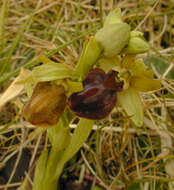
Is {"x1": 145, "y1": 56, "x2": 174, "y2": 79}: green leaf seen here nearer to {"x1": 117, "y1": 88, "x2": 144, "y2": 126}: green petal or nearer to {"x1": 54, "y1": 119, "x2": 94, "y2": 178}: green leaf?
{"x1": 117, "y1": 88, "x2": 144, "y2": 126}: green petal

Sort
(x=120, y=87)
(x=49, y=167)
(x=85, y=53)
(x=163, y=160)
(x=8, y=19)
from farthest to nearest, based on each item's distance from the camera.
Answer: (x=8, y=19) < (x=163, y=160) < (x=49, y=167) < (x=120, y=87) < (x=85, y=53)

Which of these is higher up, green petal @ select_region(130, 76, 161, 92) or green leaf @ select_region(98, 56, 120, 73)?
green leaf @ select_region(98, 56, 120, 73)

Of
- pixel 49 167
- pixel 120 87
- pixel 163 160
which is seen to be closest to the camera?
pixel 120 87

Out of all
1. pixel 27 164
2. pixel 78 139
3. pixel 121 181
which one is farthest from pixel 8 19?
pixel 121 181

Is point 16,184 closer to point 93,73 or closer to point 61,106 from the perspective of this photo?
point 61,106

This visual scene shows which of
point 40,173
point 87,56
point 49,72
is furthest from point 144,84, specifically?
point 40,173

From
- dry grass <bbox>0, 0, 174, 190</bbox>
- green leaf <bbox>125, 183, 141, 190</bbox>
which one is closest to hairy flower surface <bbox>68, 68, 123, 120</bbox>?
dry grass <bbox>0, 0, 174, 190</bbox>
